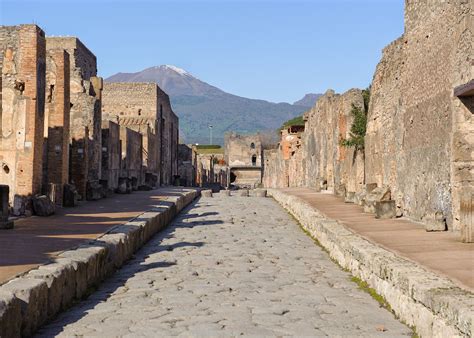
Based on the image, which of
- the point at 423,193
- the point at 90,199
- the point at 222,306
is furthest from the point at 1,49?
the point at 222,306

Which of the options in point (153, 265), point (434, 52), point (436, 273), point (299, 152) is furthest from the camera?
point (299, 152)

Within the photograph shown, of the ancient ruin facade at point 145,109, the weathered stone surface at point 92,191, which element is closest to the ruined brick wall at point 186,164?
the ancient ruin facade at point 145,109

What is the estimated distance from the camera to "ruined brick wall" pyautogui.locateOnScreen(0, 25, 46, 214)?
13.7 m

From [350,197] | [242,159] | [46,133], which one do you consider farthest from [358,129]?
[242,159]

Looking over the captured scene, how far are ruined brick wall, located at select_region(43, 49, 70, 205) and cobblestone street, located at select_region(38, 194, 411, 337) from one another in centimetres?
622

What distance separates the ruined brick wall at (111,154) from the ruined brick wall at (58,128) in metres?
6.10

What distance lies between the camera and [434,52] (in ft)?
34.0

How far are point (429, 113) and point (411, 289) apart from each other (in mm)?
6005

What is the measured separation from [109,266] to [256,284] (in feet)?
5.50

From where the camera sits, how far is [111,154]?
23812mm

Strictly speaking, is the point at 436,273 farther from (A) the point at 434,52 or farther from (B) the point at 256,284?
(A) the point at 434,52

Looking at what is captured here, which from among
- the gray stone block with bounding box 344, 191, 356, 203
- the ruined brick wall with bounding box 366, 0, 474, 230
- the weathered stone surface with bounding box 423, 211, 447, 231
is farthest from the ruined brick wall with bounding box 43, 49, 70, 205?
the weathered stone surface with bounding box 423, 211, 447, 231

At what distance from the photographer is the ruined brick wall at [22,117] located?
540 inches

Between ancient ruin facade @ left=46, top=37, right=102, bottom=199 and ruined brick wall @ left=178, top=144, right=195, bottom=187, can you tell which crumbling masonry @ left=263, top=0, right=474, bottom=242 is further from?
ruined brick wall @ left=178, top=144, right=195, bottom=187
